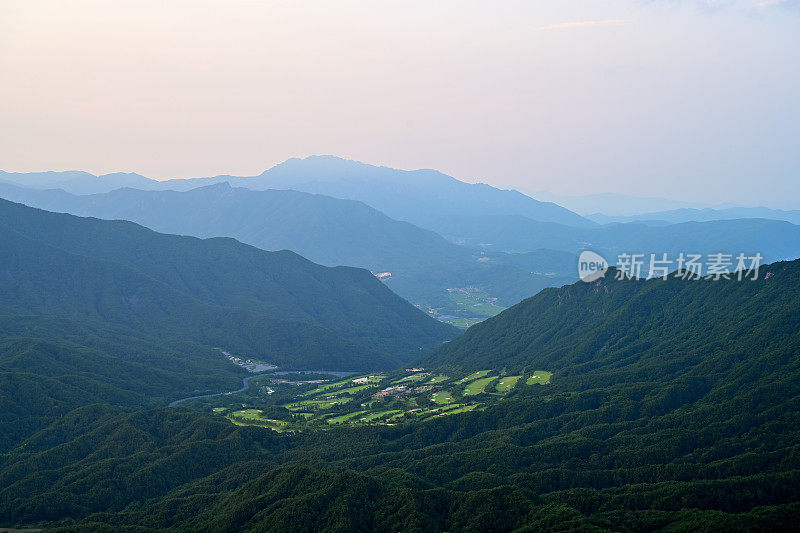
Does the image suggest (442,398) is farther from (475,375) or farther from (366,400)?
(475,375)

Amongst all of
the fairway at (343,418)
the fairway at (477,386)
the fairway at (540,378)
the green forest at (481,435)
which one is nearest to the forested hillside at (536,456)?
the green forest at (481,435)

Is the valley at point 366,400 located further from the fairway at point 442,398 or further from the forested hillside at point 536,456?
the forested hillside at point 536,456

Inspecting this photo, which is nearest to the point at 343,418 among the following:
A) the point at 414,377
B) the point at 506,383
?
the point at 506,383

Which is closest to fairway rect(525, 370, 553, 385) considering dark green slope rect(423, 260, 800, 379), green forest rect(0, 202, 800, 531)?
green forest rect(0, 202, 800, 531)

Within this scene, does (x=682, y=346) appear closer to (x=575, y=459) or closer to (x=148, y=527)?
(x=575, y=459)

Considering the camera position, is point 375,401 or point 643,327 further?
point 643,327

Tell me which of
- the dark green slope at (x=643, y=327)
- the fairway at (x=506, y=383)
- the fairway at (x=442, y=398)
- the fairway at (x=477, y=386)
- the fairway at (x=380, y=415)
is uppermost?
the dark green slope at (x=643, y=327)

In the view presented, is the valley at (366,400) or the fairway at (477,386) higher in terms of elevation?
the fairway at (477,386)
